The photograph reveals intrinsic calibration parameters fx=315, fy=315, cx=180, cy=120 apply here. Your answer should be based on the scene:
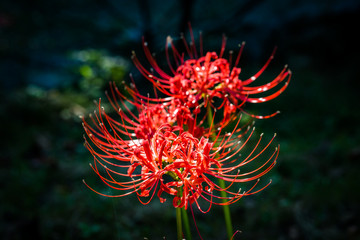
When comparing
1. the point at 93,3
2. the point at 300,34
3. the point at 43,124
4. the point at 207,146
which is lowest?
the point at 207,146

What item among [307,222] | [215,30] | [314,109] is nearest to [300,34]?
[314,109]

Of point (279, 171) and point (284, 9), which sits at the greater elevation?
point (284, 9)

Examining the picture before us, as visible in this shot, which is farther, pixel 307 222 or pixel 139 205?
pixel 139 205

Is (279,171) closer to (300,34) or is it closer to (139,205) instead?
(139,205)

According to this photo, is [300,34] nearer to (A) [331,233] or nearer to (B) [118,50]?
(B) [118,50]

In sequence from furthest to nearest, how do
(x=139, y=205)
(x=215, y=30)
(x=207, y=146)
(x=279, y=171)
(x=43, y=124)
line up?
1. (x=43, y=124)
2. (x=215, y=30)
3. (x=279, y=171)
4. (x=139, y=205)
5. (x=207, y=146)

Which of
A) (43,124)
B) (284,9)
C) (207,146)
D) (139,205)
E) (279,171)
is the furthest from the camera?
(284,9)

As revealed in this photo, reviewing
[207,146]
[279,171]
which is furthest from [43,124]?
[207,146]
